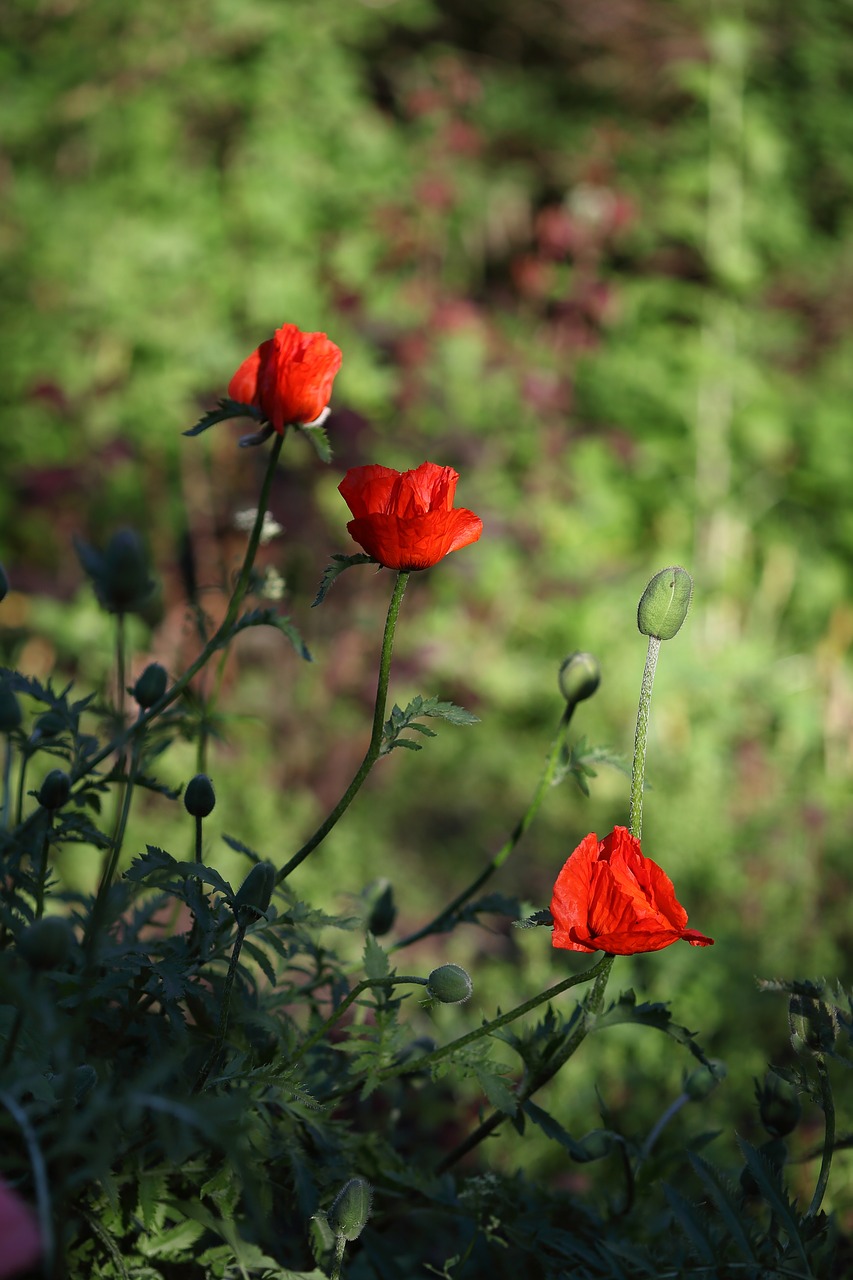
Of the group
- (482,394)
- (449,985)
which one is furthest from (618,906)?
(482,394)

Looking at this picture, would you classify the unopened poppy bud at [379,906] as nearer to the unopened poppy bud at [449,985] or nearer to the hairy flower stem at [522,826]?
the hairy flower stem at [522,826]

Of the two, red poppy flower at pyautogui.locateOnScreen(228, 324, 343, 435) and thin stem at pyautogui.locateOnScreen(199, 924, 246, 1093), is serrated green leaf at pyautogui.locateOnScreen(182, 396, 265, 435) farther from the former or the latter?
thin stem at pyautogui.locateOnScreen(199, 924, 246, 1093)

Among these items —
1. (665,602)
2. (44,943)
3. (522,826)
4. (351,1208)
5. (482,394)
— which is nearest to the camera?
(44,943)

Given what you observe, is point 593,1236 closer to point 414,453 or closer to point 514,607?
point 414,453

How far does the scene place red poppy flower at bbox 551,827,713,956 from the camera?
0.61 metres

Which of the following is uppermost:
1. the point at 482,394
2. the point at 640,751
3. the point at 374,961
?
the point at 640,751

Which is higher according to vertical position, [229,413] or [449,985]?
[229,413]

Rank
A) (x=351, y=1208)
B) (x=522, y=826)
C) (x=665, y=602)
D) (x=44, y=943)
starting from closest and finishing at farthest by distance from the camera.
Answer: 1. (x=44, y=943)
2. (x=351, y=1208)
3. (x=665, y=602)
4. (x=522, y=826)

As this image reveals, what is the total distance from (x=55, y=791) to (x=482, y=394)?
2.28m

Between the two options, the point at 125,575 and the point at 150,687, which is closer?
the point at 125,575

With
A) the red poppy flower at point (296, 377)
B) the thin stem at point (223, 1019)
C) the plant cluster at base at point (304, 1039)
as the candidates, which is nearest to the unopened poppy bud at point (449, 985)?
the plant cluster at base at point (304, 1039)

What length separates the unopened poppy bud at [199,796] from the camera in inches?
28.2

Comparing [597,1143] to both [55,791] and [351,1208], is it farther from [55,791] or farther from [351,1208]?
[55,791]

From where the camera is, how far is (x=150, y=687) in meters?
0.75
